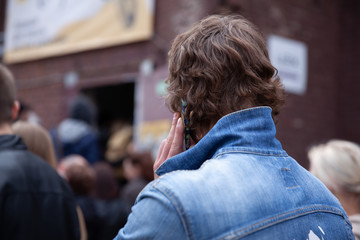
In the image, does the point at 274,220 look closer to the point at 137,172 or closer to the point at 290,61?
the point at 137,172

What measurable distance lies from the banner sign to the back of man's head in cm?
461

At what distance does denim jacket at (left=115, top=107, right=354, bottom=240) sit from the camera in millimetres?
1345

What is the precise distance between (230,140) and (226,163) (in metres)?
0.10

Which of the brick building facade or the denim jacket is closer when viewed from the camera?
the denim jacket

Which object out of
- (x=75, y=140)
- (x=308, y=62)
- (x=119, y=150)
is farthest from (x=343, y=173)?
(x=119, y=150)

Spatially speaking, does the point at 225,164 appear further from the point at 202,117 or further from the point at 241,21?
the point at 241,21

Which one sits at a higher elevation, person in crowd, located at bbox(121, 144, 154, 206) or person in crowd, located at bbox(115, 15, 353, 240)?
person in crowd, located at bbox(115, 15, 353, 240)

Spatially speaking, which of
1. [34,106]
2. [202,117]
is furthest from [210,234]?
[34,106]

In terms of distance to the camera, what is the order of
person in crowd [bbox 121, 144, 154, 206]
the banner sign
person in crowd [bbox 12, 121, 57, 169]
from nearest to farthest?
person in crowd [bbox 12, 121, 57, 169], person in crowd [bbox 121, 144, 154, 206], the banner sign

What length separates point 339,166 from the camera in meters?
2.92

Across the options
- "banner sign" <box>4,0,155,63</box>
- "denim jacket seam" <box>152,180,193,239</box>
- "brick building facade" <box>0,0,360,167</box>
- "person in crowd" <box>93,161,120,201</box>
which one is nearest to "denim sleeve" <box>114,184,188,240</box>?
"denim jacket seam" <box>152,180,193,239</box>

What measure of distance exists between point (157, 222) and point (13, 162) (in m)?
1.34

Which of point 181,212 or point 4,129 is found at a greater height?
point 181,212

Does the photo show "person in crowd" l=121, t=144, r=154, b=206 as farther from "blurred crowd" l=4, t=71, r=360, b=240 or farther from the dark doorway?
the dark doorway
